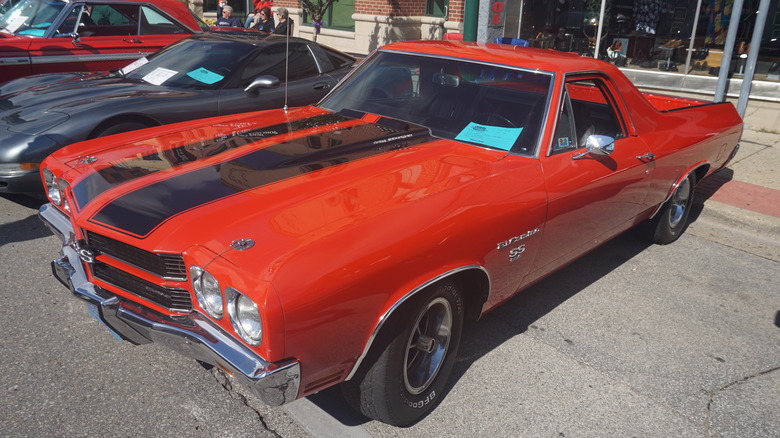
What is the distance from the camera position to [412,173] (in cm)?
319

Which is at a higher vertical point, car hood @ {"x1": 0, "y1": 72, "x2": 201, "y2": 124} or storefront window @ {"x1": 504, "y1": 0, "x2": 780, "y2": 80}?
storefront window @ {"x1": 504, "y1": 0, "x2": 780, "y2": 80}

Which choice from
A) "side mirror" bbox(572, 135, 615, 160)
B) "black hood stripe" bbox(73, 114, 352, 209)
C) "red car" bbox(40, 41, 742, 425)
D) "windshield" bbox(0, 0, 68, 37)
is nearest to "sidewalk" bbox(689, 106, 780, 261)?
"red car" bbox(40, 41, 742, 425)

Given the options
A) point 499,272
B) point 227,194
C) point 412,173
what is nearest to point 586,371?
point 499,272

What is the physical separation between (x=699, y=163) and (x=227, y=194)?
3.79 metres

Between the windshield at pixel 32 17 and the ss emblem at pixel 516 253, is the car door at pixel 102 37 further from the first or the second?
the ss emblem at pixel 516 253

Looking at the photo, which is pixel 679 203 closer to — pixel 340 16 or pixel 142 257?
pixel 142 257

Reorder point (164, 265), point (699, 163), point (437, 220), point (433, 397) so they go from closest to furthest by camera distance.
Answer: point (164, 265) < point (437, 220) < point (433, 397) < point (699, 163)

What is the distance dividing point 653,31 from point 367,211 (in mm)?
9118

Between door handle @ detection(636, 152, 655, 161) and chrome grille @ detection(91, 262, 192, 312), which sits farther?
door handle @ detection(636, 152, 655, 161)

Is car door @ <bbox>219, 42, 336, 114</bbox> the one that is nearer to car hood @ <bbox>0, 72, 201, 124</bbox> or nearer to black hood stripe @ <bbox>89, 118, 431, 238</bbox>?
car hood @ <bbox>0, 72, 201, 124</bbox>

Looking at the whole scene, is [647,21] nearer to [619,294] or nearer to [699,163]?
[699,163]

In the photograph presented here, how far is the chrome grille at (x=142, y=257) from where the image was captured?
2594 mm

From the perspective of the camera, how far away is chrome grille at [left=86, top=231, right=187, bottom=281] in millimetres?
2594

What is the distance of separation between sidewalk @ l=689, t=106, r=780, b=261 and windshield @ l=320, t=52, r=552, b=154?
2952mm
